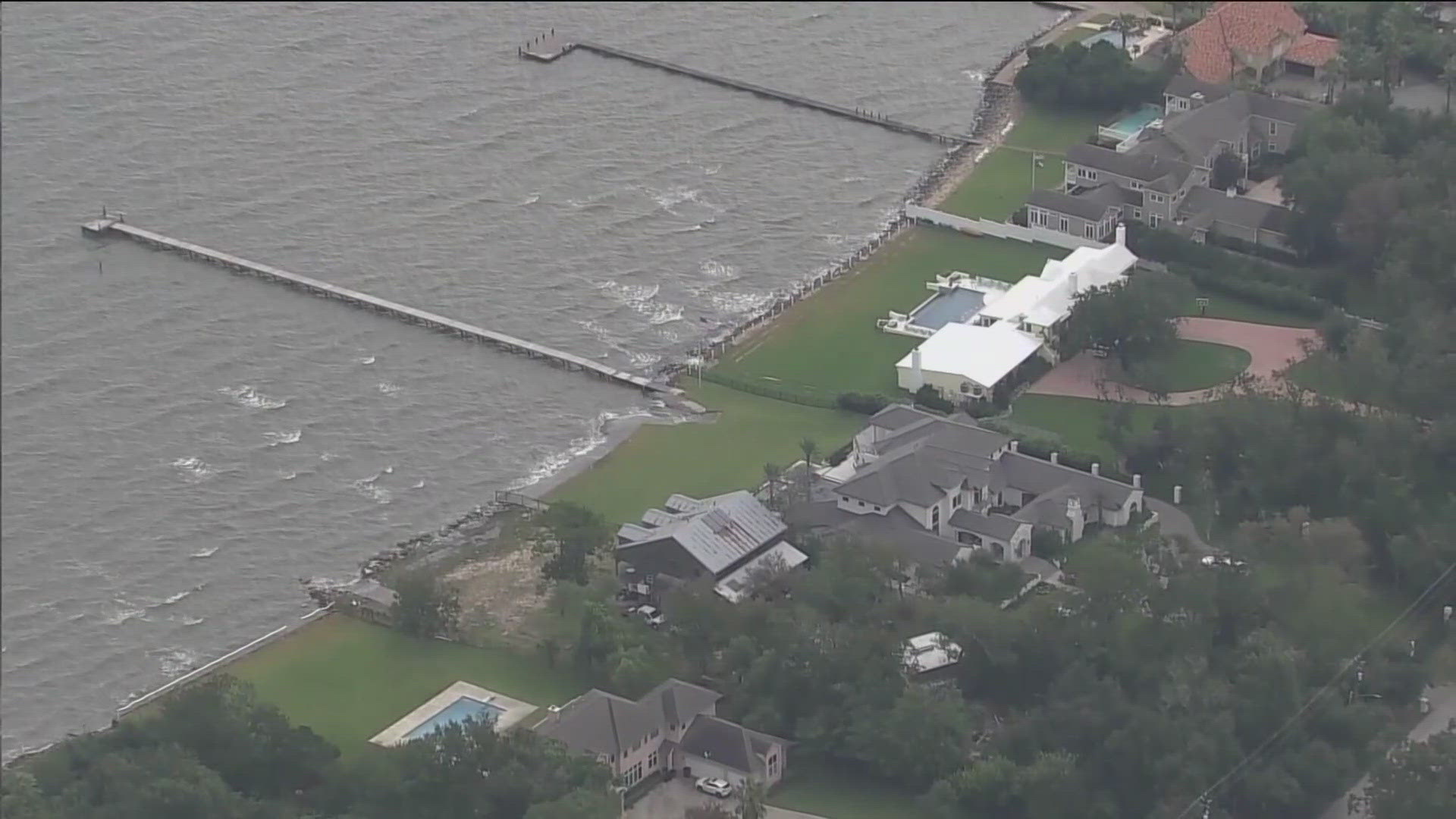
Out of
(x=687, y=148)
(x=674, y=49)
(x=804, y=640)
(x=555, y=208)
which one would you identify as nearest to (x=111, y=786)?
(x=804, y=640)

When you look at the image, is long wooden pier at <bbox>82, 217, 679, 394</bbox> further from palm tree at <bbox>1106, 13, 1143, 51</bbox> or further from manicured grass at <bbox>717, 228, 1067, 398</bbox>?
palm tree at <bbox>1106, 13, 1143, 51</bbox>

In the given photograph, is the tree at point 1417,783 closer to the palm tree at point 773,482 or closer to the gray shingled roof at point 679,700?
the gray shingled roof at point 679,700

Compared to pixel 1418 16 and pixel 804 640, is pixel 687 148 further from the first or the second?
pixel 804 640

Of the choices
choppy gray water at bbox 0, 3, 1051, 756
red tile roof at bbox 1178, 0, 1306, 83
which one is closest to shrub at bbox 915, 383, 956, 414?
choppy gray water at bbox 0, 3, 1051, 756

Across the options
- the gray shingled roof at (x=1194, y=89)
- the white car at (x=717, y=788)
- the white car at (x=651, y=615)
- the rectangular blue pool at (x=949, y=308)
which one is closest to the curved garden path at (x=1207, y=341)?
the rectangular blue pool at (x=949, y=308)

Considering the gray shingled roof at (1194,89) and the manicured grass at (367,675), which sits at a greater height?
the gray shingled roof at (1194,89)

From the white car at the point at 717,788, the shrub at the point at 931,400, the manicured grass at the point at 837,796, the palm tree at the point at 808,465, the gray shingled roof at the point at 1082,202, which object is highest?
the gray shingled roof at the point at 1082,202
